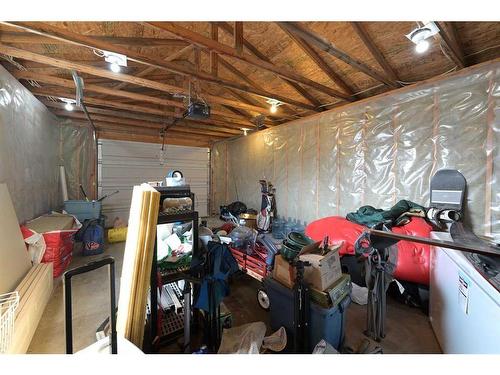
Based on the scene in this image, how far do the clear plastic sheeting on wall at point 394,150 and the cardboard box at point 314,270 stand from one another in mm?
2258

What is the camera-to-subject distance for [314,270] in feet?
5.92

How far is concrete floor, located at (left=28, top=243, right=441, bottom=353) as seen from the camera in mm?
1853

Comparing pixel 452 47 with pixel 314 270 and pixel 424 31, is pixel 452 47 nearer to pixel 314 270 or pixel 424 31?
pixel 424 31

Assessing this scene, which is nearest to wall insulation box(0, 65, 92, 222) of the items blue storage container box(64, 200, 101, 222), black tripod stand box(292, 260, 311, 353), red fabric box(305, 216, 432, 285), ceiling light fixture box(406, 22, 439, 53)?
blue storage container box(64, 200, 101, 222)

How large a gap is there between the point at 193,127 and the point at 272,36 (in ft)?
12.7

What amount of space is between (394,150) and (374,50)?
1.58m

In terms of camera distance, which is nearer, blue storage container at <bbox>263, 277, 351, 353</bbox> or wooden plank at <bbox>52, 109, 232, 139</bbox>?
blue storage container at <bbox>263, 277, 351, 353</bbox>

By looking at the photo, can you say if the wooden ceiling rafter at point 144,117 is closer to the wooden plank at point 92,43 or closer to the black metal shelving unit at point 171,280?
the wooden plank at point 92,43

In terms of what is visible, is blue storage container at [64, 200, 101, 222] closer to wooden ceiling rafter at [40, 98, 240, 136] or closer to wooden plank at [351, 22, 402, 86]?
wooden ceiling rafter at [40, 98, 240, 136]

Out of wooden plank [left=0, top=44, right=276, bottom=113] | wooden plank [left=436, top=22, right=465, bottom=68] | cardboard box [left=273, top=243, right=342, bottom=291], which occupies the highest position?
wooden plank [left=436, top=22, right=465, bottom=68]

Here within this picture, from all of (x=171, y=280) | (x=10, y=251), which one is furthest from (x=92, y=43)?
(x=171, y=280)

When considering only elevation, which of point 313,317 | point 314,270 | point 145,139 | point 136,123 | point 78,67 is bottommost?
point 313,317

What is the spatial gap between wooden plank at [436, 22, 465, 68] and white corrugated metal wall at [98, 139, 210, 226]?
21.8 ft

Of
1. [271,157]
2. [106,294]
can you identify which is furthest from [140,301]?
[271,157]
